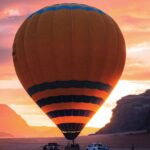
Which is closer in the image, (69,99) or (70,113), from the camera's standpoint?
(69,99)

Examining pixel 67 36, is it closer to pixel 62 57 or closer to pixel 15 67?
pixel 62 57

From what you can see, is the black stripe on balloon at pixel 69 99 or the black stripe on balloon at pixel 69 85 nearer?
the black stripe on balloon at pixel 69 85

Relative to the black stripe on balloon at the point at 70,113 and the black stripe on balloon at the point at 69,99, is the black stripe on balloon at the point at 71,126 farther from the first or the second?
the black stripe on balloon at the point at 69,99

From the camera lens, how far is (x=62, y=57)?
40312 millimetres

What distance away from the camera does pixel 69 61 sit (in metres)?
40.3

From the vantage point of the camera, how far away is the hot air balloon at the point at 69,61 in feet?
133

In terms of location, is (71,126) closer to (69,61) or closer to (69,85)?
(69,85)

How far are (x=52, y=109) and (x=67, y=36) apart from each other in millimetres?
7089

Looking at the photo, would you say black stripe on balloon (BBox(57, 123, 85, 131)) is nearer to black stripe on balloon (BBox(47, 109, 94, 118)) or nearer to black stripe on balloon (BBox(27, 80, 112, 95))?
black stripe on balloon (BBox(47, 109, 94, 118))

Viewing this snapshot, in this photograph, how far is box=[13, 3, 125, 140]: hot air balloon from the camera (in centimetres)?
4044

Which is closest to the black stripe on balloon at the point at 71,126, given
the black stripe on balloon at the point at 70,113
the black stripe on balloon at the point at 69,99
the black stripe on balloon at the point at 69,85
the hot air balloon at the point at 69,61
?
the hot air balloon at the point at 69,61

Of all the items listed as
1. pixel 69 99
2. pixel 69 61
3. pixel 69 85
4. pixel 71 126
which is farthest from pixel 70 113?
pixel 69 61

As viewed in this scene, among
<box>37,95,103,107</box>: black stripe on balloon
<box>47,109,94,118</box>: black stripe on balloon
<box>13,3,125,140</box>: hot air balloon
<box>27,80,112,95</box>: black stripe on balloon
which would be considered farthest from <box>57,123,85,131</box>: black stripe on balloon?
<box>27,80,112,95</box>: black stripe on balloon

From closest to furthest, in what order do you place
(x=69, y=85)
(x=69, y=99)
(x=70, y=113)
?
1. (x=69, y=85)
2. (x=69, y=99)
3. (x=70, y=113)
